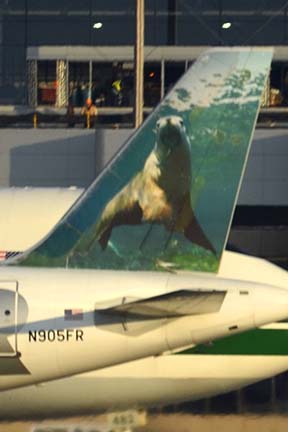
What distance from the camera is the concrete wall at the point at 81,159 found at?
45500 mm

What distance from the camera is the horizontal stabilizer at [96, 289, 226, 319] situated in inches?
1005

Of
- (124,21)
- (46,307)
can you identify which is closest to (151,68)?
(124,21)

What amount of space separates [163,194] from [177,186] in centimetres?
31

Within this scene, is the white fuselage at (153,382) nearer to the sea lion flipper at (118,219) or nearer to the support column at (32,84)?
the sea lion flipper at (118,219)

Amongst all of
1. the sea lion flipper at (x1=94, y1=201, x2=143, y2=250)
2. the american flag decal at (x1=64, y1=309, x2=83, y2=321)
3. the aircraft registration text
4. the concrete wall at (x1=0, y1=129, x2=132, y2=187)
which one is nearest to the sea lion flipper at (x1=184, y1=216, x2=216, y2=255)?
the sea lion flipper at (x1=94, y1=201, x2=143, y2=250)

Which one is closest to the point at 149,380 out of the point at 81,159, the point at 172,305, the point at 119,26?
the point at 172,305

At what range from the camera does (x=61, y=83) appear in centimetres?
5522

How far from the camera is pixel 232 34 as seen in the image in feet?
205

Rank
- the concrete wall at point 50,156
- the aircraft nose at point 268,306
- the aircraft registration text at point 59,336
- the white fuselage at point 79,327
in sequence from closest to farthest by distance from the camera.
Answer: the aircraft nose at point 268,306 → the white fuselage at point 79,327 → the aircraft registration text at point 59,336 → the concrete wall at point 50,156

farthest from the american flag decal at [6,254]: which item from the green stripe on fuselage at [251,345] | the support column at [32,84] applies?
the support column at [32,84]

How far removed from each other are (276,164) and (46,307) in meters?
19.4

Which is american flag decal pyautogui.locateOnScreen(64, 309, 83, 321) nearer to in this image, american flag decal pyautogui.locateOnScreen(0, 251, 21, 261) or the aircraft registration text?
the aircraft registration text

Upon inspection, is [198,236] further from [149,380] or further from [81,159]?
[81,159]

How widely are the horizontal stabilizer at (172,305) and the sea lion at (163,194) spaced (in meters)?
1.79
